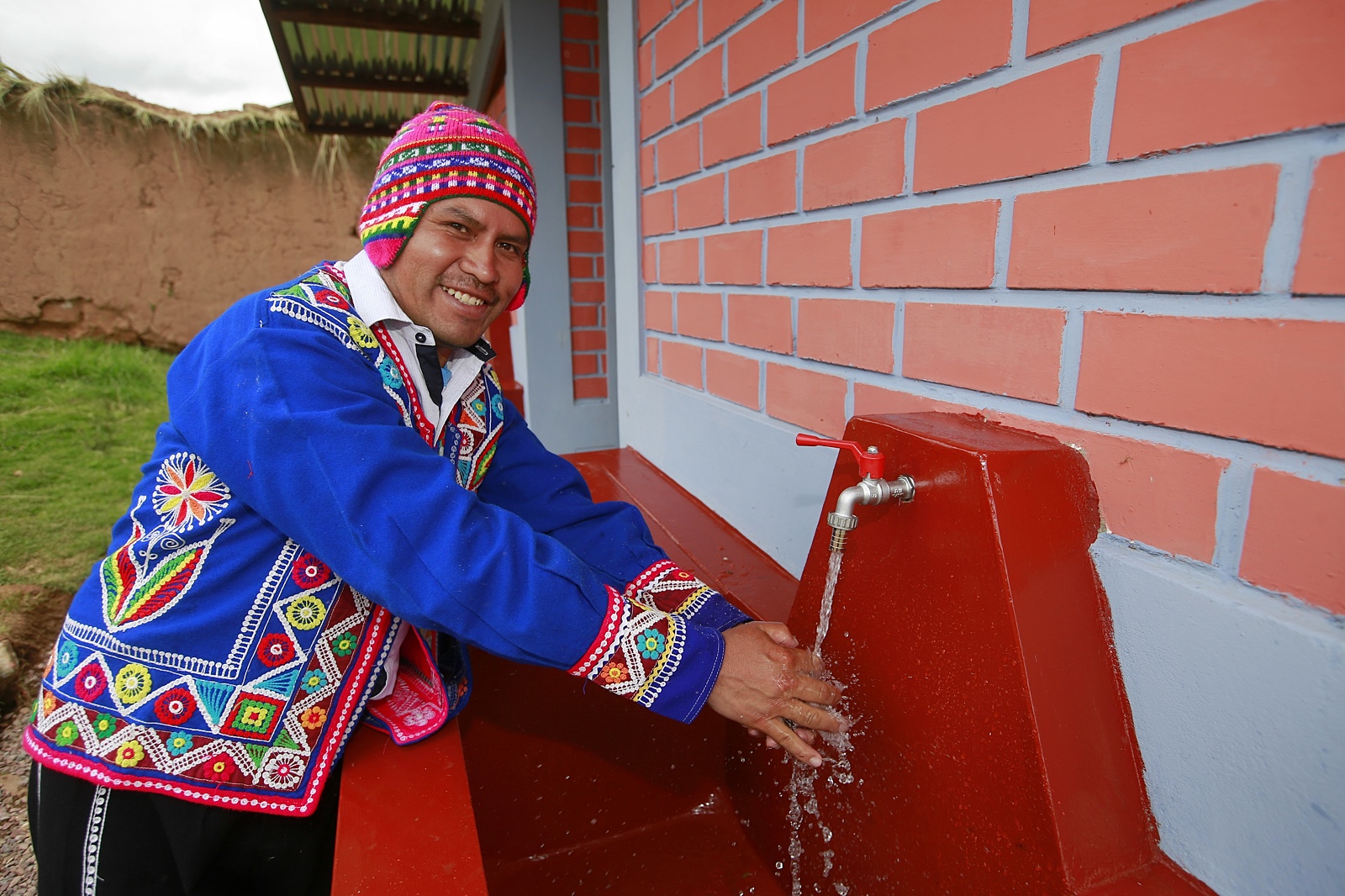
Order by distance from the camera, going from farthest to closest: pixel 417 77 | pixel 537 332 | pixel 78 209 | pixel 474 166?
1. pixel 78 209
2. pixel 417 77
3. pixel 537 332
4. pixel 474 166

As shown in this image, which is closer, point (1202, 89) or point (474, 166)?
point (1202, 89)

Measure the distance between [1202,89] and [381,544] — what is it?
999 millimetres

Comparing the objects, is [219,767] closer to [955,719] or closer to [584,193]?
[955,719]

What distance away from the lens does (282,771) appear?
1132mm

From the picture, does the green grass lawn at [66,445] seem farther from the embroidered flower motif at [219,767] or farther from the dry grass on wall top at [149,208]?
the embroidered flower motif at [219,767]

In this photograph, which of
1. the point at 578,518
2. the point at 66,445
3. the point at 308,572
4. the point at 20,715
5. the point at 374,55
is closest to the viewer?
the point at 308,572

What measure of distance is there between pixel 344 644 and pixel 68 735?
0.39m

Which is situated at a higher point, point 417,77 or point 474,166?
point 417,77

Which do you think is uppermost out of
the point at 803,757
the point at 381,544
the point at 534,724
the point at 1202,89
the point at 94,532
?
the point at 1202,89

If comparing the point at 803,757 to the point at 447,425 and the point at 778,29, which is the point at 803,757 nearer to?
the point at 447,425

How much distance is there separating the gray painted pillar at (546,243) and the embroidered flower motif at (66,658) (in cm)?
242

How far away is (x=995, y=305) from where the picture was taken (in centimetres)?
93

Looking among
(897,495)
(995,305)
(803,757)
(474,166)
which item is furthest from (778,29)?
(803,757)

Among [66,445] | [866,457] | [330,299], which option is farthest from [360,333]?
[66,445]
